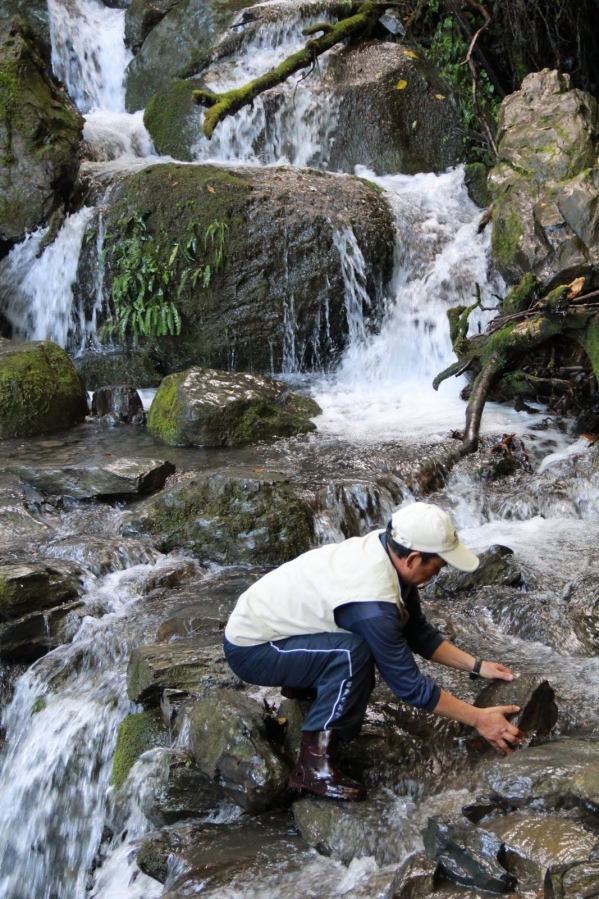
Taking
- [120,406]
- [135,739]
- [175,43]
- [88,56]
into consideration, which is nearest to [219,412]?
[120,406]

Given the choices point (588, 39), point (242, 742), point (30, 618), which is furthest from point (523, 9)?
point (242, 742)

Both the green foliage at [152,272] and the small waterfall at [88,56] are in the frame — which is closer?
the green foliage at [152,272]

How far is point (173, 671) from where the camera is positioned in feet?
13.9

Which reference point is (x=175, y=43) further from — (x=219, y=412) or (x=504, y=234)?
(x=219, y=412)

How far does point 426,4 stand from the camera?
42.8ft

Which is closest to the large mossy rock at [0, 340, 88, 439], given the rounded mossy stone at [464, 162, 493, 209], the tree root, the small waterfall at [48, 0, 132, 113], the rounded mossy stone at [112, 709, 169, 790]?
the tree root

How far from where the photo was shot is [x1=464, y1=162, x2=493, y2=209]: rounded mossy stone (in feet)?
39.6

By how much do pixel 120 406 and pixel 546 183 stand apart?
5037 millimetres

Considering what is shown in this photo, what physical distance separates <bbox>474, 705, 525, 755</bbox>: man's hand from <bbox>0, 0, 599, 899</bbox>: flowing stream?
0.27 m

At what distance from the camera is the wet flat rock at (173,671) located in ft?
13.7

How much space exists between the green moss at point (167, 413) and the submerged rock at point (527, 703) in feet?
17.3

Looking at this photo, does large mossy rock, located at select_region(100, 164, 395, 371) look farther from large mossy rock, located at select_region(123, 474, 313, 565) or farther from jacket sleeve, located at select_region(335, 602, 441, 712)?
jacket sleeve, located at select_region(335, 602, 441, 712)

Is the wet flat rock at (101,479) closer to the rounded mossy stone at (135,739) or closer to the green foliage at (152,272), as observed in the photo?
the rounded mossy stone at (135,739)

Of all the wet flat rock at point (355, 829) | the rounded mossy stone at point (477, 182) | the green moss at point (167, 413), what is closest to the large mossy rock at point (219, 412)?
the green moss at point (167, 413)
